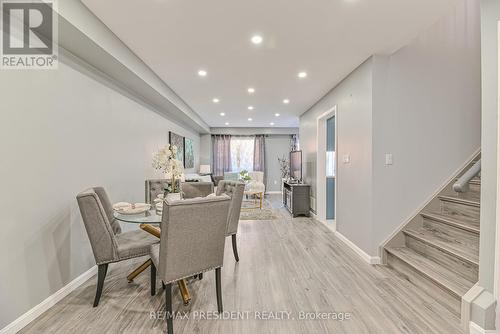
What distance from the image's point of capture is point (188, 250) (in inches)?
67.4

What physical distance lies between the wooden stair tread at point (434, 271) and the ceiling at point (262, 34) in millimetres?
2355

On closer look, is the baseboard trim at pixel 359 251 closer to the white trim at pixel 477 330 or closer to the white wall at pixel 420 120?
the white wall at pixel 420 120

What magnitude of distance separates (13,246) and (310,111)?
5291 mm

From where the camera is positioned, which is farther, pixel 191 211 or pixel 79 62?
pixel 79 62

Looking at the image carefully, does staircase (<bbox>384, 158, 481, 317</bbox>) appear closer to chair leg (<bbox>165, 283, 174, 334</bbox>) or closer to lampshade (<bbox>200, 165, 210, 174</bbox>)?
chair leg (<bbox>165, 283, 174, 334</bbox>)

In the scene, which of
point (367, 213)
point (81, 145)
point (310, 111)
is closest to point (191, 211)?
point (81, 145)

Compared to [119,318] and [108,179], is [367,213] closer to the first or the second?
[119,318]

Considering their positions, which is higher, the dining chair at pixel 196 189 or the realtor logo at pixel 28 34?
the realtor logo at pixel 28 34

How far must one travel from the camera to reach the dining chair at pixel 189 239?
1599 mm

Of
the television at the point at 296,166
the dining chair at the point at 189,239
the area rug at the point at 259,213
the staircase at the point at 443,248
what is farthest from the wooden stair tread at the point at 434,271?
the television at the point at 296,166

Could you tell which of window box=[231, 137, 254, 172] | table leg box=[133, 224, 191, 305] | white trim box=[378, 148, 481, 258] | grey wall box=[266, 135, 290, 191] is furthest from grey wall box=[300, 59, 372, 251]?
window box=[231, 137, 254, 172]

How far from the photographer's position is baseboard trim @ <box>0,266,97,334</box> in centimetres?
166

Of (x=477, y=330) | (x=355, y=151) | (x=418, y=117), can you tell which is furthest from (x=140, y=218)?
(x=418, y=117)

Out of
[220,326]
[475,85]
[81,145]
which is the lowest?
[220,326]
